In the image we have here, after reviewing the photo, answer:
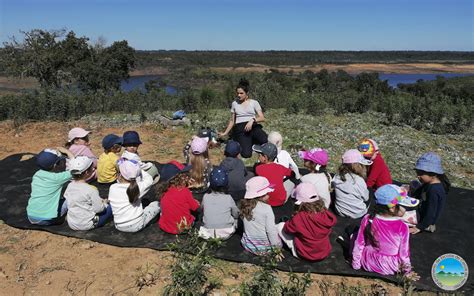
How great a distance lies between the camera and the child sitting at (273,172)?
5.19 metres

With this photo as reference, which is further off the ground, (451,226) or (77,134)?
(77,134)

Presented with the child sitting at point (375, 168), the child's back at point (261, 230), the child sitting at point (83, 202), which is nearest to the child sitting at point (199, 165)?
the child sitting at point (83, 202)

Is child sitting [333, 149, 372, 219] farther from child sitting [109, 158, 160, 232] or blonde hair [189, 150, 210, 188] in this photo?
child sitting [109, 158, 160, 232]

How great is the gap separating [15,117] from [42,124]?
804 mm

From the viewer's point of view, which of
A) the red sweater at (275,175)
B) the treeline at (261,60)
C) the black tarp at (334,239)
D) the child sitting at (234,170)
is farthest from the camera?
the treeline at (261,60)

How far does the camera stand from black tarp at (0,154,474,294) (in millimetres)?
4105

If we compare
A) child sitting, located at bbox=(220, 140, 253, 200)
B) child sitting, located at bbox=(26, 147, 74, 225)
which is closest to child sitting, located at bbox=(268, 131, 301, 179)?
child sitting, located at bbox=(220, 140, 253, 200)

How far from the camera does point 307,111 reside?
14281mm

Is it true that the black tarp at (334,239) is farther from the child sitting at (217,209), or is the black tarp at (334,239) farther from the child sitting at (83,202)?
the child sitting at (217,209)

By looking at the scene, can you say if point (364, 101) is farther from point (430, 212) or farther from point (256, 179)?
point (256, 179)

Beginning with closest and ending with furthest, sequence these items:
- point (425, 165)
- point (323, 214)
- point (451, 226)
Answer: point (323, 214)
point (425, 165)
point (451, 226)

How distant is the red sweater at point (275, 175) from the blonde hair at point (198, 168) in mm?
851

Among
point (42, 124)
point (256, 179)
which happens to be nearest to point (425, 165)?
point (256, 179)

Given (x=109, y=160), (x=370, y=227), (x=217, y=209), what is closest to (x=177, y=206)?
(x=217, y=209)
